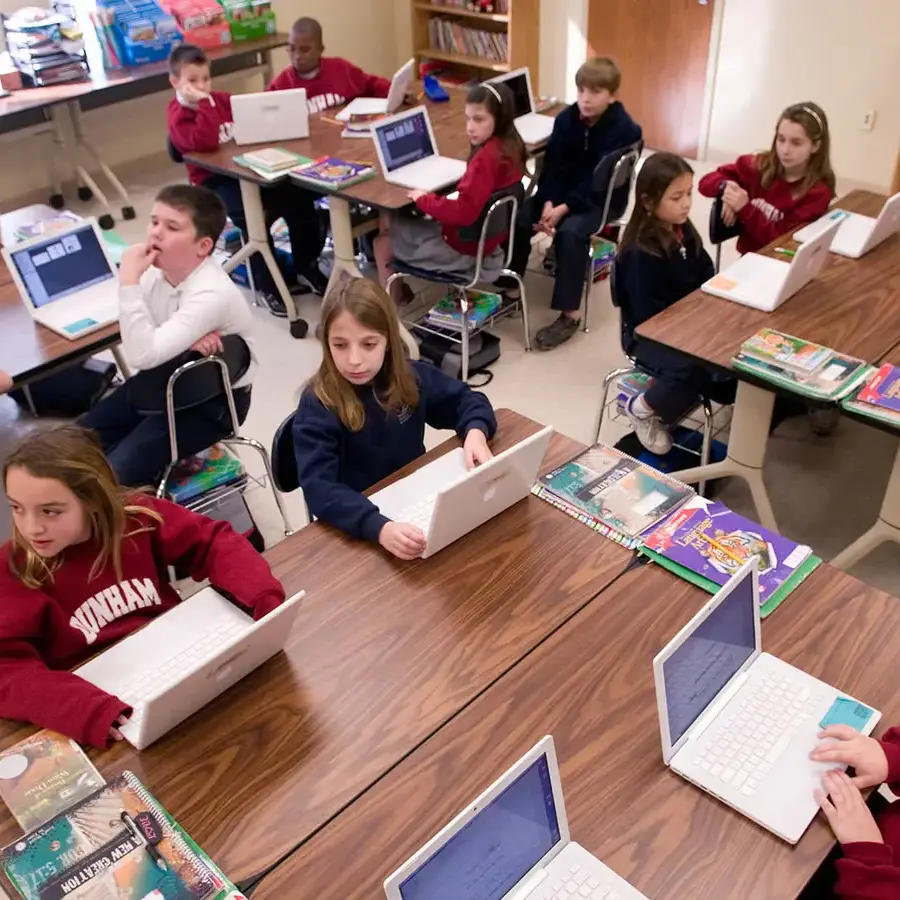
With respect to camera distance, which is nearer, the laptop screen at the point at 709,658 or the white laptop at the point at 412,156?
the laptop screen at the point at 709,658

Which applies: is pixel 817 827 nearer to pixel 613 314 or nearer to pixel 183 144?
pixel 613 314

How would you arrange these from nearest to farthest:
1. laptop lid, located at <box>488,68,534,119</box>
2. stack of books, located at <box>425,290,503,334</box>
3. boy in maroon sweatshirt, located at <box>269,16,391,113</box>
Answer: stack of books, located at <box>425,290,503,334</box>
laptop lid, located at <box>488,68,534,119</box>
boy in maroon sweatshirt, located at <box>269,16,391,113</box>

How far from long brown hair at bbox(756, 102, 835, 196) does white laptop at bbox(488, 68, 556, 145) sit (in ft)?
3.80

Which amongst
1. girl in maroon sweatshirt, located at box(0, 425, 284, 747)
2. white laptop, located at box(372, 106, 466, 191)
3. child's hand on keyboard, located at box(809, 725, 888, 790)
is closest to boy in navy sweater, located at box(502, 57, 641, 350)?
white laptop, located at box(372, 106, 466, 191)

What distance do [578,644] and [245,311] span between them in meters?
1.48

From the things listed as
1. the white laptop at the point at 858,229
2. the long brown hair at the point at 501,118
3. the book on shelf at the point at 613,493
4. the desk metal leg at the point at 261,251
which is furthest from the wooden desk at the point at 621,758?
the desk metal leg at the point at 261,251

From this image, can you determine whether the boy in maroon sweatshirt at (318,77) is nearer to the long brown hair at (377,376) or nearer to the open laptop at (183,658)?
the long brown hair at (377,376)

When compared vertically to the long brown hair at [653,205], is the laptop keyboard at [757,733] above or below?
below

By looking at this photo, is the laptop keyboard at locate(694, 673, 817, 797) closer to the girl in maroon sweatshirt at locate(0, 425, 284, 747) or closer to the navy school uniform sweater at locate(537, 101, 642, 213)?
the girl in maroon sweatshirt at locate(0, 425, 284, 747)

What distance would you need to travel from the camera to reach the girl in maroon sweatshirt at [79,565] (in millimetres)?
1476

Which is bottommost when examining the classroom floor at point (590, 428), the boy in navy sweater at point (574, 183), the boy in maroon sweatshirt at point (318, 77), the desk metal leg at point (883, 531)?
the classroom floor at point (590, 428)

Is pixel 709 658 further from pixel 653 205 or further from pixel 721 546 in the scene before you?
pixel 653 205

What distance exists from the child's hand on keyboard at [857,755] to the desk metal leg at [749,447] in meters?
1.17

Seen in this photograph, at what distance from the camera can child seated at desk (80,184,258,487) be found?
2.45 metres
